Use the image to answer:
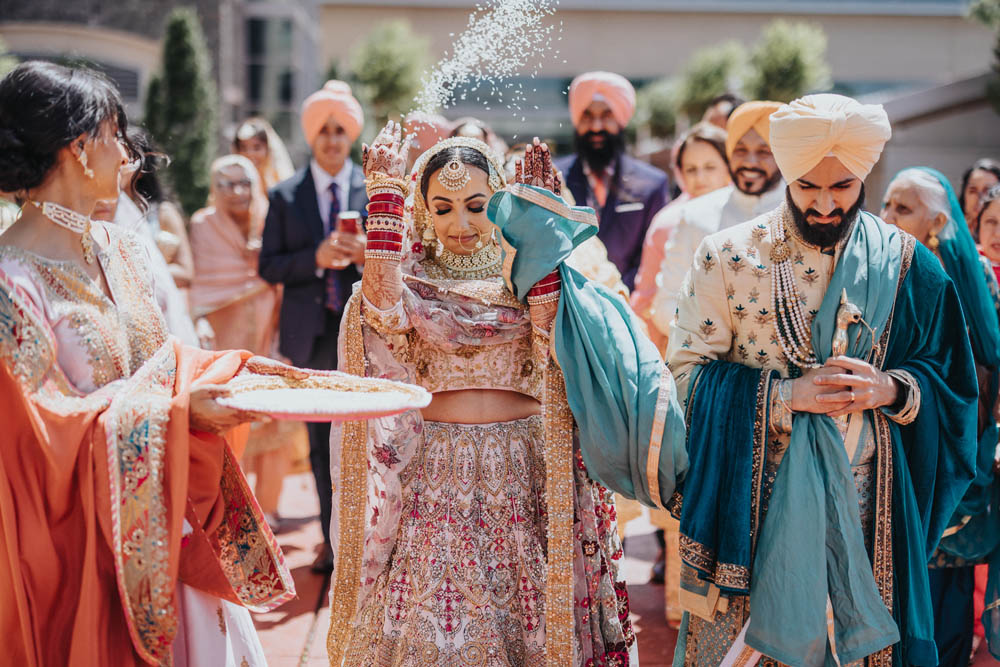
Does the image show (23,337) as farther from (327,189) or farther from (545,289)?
(327,189)

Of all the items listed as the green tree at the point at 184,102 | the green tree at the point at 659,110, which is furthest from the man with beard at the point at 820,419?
the green tree at the point at 659,110

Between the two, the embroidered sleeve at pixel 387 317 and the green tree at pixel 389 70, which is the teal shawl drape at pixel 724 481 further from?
the green tree at pixel 389 70

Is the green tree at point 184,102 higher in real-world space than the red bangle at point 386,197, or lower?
higher

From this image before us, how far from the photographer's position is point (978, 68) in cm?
3719

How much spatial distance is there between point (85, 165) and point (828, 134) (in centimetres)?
205

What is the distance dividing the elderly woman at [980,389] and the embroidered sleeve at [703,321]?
1.07 m

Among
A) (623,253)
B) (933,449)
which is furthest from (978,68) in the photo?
(933,449)

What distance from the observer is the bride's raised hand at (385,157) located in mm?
3008

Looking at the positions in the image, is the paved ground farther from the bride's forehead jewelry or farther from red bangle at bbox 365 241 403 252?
the bride's forehead jewelry

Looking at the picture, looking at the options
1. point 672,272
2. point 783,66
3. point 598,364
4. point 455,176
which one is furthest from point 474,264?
point 783,66

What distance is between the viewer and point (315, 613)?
4.73 metres

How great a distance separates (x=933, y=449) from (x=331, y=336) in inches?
132

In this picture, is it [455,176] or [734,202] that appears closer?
[455,176]

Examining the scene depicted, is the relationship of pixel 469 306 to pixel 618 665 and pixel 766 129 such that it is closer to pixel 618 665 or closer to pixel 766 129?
pixel 618 665
